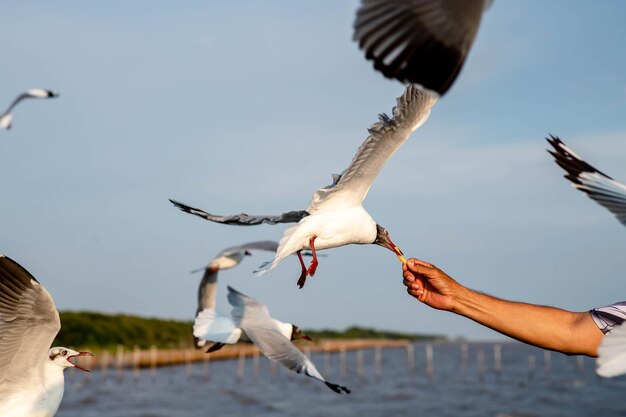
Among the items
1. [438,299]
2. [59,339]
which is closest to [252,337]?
[438,299]

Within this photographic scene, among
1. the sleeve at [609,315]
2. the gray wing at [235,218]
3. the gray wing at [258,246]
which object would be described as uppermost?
the gray wing at [258,246]

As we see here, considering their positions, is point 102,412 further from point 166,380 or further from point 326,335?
point 326,335

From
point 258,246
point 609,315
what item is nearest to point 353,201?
point 609,315

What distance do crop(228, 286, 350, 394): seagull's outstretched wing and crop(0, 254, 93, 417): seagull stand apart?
Answer: 126cm

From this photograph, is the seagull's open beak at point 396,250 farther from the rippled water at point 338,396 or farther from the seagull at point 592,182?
the rippled water at point 338,396

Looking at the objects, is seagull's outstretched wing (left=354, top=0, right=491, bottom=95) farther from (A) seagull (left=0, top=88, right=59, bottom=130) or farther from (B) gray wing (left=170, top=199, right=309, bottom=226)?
(B) gray wing (left=170, top=199, right=309, bottom=226)

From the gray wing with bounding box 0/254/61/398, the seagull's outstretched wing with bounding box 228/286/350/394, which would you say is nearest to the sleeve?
the seagull's outstretched wing with bounding box 228/286/350/394

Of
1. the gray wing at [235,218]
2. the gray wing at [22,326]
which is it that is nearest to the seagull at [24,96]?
the gray wing at [235,218]

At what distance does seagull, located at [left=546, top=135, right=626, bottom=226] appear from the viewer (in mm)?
3152

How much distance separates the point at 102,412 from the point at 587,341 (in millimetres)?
26530

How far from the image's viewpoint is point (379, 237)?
3643 millimetres

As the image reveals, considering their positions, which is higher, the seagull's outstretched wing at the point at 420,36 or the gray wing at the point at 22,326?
the seagull's outstretched wing at the point at 420,36

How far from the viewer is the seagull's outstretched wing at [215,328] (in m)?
5.30

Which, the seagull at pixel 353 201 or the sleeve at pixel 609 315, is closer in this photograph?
the sleeve at pixel 609 315
